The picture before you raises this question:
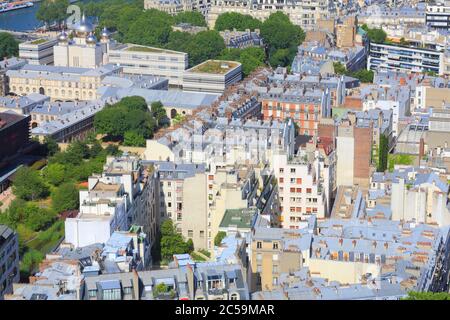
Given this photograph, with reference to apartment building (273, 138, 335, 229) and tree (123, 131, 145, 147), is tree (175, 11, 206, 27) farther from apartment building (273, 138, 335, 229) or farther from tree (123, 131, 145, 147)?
apartment building (273, 138, 335, 229)

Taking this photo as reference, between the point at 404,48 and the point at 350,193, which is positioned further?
the point at 404,48

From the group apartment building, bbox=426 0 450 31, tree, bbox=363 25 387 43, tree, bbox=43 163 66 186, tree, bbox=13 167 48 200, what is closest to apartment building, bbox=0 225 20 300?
tree, bbox=13 167 48 200

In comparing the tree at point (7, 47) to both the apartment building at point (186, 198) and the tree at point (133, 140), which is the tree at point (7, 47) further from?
the apartment building at point (186, 198)

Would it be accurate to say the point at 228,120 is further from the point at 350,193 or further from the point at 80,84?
the point at 80,84

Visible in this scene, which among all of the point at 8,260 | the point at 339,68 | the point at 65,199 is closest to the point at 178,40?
the point at 339,68

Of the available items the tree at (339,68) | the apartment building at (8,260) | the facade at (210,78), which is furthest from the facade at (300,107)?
the apartment building at (8,260)
